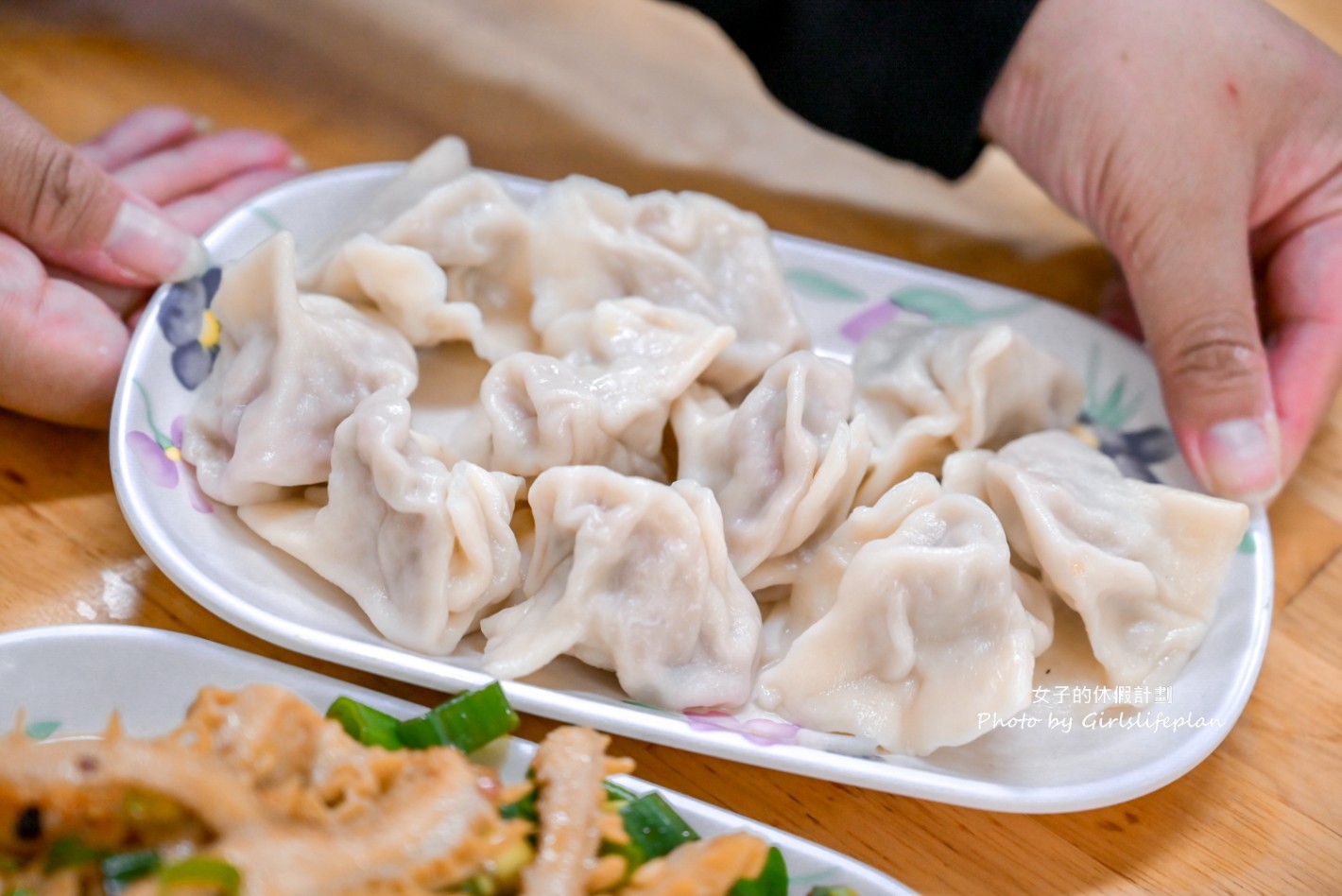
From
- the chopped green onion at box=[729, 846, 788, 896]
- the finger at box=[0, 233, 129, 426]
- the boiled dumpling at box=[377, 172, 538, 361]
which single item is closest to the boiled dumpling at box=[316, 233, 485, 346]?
the boiled dumpling at box=[377, 172, 538, 361]

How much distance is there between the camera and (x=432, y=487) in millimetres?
1599

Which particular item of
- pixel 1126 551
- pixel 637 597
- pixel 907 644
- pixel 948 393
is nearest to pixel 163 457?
pixel 637 597

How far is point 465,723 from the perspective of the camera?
135 cm

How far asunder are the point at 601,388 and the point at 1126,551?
89 cm

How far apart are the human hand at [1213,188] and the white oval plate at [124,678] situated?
1.24 m

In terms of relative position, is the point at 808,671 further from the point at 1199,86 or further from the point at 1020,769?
the point at 1199,86

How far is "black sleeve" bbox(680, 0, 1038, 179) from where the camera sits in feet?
7.25

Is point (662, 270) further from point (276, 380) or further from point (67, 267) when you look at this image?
point (67, 267)

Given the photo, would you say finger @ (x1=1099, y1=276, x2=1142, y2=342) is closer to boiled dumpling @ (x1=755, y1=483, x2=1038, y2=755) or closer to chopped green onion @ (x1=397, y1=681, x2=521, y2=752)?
boiled dumpling @ (x1=755, y1=483, x2=1038, y2=755)

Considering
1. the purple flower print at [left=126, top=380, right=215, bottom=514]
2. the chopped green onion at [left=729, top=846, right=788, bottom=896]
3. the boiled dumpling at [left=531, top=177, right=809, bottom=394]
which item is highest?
the boiled dumpling at [left=531, top=177, right=809, bottom=394]

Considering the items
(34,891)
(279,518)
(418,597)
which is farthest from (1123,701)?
(34,891)

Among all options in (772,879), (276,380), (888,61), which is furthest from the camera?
(888,61)

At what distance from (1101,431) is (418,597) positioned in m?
1.32

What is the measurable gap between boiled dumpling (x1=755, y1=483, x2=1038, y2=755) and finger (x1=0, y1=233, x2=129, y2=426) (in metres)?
1.20
